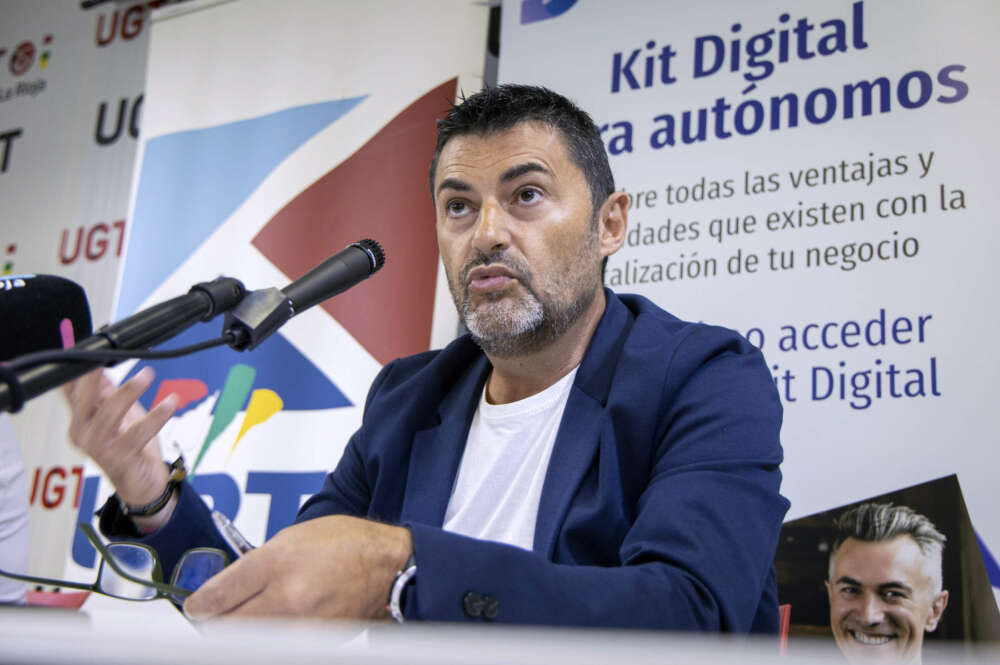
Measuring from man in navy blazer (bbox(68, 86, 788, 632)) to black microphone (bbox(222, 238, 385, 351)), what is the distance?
6.1 inches

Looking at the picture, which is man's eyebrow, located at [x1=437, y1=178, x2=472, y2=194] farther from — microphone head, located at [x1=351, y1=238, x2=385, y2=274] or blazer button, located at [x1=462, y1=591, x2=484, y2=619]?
blazer button, located at [x1=462, y1=591, x2=484, y2=619]

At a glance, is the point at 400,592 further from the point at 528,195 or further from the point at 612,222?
the point at 612,222

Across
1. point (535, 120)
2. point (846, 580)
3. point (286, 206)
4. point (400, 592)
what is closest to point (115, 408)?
point (400, 592)

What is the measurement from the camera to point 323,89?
3.02 meters

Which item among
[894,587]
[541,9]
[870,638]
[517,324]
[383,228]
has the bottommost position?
[870,638]

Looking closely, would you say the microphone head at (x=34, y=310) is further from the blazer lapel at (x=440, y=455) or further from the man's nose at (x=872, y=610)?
the man's nose at (x=872, y=610)

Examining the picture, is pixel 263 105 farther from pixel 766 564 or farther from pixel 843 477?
pixel 766 564

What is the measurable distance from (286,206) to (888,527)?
1971 millimetres

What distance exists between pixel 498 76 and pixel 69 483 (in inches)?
88.8

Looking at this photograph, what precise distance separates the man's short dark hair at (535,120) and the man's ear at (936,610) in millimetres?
1011

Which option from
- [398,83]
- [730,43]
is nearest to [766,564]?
[730,43]

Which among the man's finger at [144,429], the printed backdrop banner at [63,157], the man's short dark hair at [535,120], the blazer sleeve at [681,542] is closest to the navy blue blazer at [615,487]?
the blazer sleeve at [681,542]

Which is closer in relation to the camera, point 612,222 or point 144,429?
point 144,429

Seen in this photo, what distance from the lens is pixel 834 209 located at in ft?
6.93
